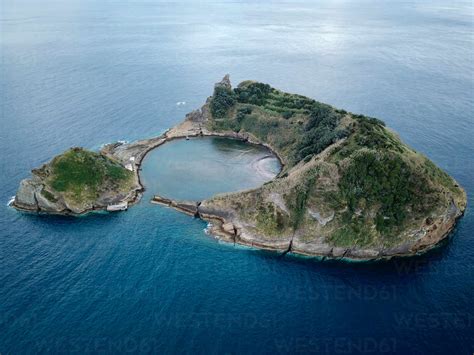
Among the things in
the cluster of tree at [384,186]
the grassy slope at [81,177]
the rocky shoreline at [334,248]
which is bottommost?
the rocky shoreline at [334,248]

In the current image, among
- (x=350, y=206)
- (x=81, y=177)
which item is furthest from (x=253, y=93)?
(x=350, y=206)

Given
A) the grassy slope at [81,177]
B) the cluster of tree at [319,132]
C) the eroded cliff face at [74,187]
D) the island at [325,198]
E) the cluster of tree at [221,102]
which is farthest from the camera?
the cluster of tree at [221,102]

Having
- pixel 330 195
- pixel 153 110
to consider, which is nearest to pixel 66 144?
pixel 153 110

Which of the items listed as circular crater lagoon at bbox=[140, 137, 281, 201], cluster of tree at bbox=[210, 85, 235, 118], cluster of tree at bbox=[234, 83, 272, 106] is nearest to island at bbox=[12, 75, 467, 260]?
circular crater lagoon at bbox=[140, 137, 281, 201]

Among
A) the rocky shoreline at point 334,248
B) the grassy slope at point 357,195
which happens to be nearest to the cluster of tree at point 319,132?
the grassy slope at point 357,195

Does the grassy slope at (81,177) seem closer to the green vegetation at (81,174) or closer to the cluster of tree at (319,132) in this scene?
the green vegetation at (81,174)

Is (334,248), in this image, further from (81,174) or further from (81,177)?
(81,174)
